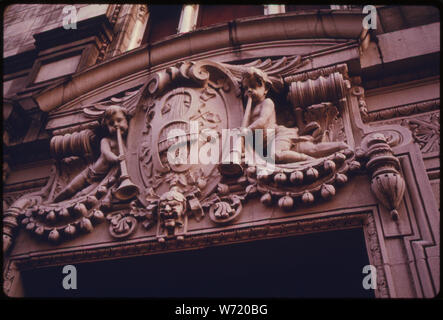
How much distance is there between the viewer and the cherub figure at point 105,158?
571 cm

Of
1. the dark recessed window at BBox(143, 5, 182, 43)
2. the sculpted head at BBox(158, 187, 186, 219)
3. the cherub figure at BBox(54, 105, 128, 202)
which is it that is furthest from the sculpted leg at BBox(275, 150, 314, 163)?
the dark recessed window at BBox(143, 5, 182, 43)

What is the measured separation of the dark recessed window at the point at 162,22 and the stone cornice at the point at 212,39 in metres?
2.06

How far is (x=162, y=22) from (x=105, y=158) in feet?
14.5

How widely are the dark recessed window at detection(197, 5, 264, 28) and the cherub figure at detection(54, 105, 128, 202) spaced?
3260mm

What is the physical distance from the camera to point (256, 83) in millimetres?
5375

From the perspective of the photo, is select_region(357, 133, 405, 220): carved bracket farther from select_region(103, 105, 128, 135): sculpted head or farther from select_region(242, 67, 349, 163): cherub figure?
select_region(103, 105, 128, 135): sculpted head

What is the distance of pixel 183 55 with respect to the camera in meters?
6.43

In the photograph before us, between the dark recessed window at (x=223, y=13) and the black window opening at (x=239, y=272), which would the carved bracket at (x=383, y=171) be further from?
the dark recessed window at (x=223, y=13)

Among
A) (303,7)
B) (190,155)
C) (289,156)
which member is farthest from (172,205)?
(303,7)

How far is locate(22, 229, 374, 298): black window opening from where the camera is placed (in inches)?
181

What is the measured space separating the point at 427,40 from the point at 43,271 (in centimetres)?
589

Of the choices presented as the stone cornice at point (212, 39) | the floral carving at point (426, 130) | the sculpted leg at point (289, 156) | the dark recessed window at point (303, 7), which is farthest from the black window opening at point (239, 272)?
the dark recessed window at point (303, 7)

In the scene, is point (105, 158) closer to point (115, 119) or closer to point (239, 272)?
point (115, 119)
